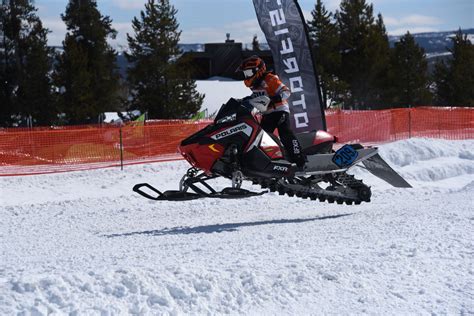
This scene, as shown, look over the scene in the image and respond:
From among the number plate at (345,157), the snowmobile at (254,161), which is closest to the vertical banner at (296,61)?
the snowmobile at (254,161)

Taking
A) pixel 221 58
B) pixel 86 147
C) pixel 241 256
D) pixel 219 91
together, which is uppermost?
pixel 221 58

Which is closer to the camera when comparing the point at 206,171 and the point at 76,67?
the point at 206,171

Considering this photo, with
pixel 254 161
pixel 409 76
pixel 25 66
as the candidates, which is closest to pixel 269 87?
pixel 254 161

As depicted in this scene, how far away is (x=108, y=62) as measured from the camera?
95.1 ft

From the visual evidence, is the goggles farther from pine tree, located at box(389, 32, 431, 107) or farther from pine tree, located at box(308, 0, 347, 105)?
pine tree, located at box(389, 32, 431, 107)

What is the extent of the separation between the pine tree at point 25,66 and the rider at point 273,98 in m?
18.9

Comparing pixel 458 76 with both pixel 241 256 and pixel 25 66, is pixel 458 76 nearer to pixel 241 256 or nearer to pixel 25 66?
pixel 25 66

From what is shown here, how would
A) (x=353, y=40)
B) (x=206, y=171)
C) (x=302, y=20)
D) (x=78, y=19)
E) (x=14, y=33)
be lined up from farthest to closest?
1. (x=353, y=40)
2. (x=78, y=19)
3. (x=14, y=33)
4. (x=302, y=20)
5. (x=206, y=171)

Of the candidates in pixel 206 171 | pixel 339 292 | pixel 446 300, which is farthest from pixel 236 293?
pixel 206 171

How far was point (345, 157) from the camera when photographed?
9.01 m

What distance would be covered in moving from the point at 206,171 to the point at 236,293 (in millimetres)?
3129

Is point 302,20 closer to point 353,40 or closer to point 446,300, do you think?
point 446,300

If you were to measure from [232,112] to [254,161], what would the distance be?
686 mm

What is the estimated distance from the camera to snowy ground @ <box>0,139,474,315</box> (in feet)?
14.9
